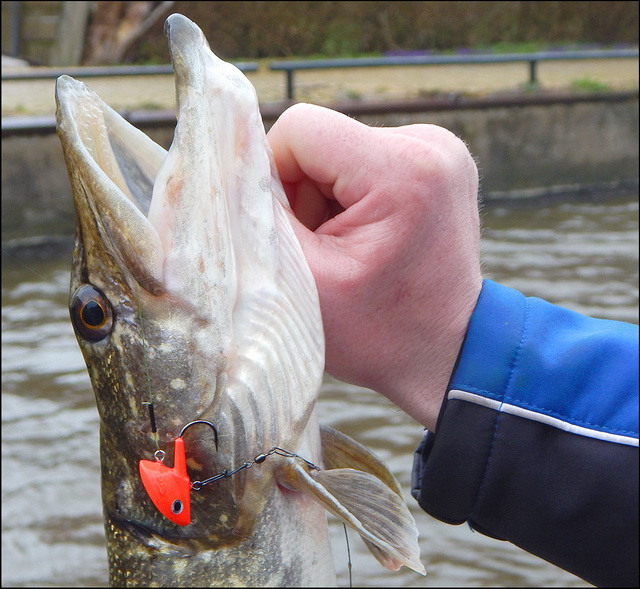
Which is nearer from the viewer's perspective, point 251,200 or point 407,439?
point 251,200

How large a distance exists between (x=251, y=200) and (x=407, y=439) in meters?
3.84

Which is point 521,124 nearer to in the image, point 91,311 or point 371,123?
point 371,123

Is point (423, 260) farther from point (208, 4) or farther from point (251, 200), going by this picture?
point (208, 4)

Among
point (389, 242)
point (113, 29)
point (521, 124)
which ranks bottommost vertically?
point (521, 124)

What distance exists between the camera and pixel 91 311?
61.1 inches

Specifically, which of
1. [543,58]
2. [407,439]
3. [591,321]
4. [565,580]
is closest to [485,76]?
[543,58]

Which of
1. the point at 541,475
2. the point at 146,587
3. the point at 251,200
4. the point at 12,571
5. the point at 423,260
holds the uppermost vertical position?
the point at 251,200

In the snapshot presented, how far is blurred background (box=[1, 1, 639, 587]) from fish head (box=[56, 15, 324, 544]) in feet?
1.73

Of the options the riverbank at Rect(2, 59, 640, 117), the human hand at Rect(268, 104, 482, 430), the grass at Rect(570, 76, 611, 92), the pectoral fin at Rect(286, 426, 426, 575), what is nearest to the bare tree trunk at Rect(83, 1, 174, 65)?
the riverbank at Rect(2, 59, 640, 117)

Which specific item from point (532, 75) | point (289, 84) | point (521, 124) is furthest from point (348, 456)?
point (532, 75)

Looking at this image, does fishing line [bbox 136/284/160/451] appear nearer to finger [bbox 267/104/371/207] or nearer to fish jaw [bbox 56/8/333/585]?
fish jaw [bbox 56/8/333/585]

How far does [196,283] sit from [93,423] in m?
4.27

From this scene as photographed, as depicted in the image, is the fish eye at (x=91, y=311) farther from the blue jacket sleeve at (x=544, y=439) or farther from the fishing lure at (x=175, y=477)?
the blue jacket sleeve at (x=544, y=439)

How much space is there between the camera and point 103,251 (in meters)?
1.51
